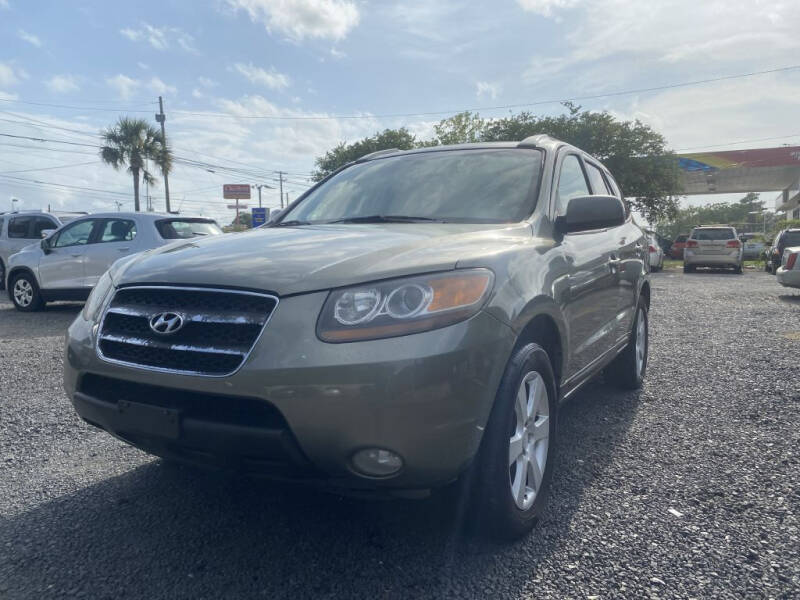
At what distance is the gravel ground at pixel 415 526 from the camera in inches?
88.4

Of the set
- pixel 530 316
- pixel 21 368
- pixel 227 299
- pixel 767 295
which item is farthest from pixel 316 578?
pixel 767 295

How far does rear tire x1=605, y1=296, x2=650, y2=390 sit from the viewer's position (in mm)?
4812

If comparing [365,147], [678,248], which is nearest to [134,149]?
[365,147]

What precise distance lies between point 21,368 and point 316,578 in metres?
4.75

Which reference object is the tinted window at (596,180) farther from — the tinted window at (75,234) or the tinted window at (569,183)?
the tinted window at (75,234)

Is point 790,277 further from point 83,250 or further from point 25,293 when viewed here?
point 25,293

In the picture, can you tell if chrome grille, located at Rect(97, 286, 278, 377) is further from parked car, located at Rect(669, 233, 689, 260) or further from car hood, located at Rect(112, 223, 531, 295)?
parked car, located at Rect(669, 233, 689, 260)

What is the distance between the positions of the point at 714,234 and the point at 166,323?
23095 millimetres

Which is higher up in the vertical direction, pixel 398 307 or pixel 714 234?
pixel 398 307

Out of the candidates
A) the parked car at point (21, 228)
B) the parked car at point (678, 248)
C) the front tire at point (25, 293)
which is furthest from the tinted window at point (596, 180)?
the parked car at point (678, 248)

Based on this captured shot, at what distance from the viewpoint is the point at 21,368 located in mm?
5828

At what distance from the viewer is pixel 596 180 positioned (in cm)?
457

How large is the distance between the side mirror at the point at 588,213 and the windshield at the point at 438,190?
0.62ft

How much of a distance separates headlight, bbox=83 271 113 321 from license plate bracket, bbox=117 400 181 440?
1.61 feet
